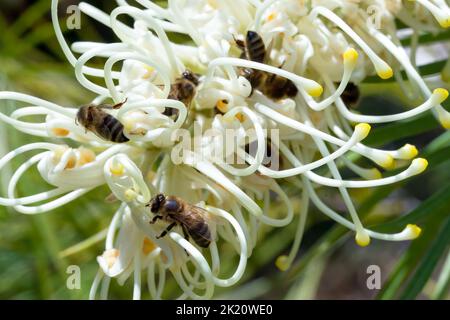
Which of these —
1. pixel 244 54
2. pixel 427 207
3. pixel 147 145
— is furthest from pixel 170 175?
pixel 427 207

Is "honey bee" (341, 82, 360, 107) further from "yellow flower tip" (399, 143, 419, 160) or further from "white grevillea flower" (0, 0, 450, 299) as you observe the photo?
"yellow flower tip" (399, 143, 419, 160)

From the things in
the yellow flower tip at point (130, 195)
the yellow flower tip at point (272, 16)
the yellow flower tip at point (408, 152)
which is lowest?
the yellow flower tip at point (130, 195)

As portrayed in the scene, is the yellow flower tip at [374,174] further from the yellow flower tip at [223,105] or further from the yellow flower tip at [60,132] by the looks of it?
the yellow flower tip at [60,132]

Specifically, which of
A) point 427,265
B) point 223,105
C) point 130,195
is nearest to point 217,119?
point 223,105

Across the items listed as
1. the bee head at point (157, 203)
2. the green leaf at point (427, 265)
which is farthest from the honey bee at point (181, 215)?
the green leaf at point (427, 265)

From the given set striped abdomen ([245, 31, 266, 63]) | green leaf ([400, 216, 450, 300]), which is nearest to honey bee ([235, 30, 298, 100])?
striped abdomen ([245, 31, 266, 63])

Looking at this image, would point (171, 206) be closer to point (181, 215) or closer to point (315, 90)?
point (181, 215)
